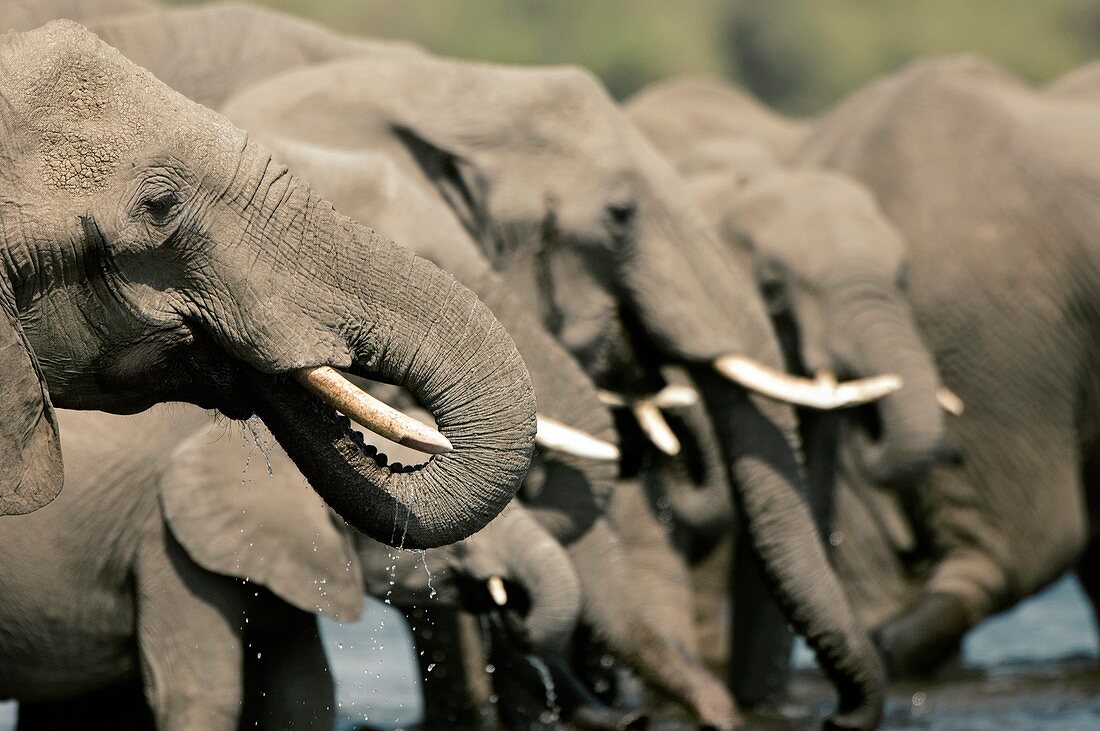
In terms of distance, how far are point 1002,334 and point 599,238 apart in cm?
247

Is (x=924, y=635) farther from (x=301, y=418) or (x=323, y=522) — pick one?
(x=301, y=418)

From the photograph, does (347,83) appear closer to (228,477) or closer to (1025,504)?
(228,477)

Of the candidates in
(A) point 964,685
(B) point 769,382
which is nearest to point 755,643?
(A) point 964,685

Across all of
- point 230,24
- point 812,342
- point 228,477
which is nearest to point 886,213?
point 812,342

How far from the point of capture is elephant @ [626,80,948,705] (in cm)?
676

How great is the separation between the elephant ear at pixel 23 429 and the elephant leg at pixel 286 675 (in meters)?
1.06

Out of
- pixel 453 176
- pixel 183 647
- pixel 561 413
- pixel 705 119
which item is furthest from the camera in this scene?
pixel 705 119

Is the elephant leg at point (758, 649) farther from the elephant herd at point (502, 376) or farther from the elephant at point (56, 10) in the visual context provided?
the elephant at point (56, 10)

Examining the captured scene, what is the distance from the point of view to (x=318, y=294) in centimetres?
323

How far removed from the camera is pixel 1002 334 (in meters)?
7.67

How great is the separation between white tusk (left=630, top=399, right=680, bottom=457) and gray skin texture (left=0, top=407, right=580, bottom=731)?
5.82 feet

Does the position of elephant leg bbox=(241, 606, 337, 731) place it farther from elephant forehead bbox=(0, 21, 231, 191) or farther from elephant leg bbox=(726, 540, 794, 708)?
elephant leg bbox=(726, 540, 794, 708)

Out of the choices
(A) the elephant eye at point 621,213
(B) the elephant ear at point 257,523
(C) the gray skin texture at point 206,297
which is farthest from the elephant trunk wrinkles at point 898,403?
(C) the gray skin texture at point 206,297

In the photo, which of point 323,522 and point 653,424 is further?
point 653,424
